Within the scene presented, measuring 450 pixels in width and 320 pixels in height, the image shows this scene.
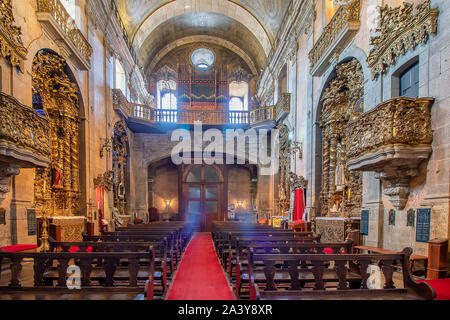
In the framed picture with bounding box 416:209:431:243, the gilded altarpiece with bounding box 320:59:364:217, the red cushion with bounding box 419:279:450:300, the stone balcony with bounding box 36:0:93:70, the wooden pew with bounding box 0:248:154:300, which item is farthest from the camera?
the gilded altarpiece with bounding box 320:59:364:217

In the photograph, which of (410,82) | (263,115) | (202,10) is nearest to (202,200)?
(263,115)

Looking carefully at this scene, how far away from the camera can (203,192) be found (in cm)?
1877

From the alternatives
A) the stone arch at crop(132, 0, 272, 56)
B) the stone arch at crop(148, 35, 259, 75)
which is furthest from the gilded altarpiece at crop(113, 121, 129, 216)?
the stone arch at crop(148, 35, 259, 75)

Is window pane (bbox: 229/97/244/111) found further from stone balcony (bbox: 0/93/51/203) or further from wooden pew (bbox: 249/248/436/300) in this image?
wooden pew (bbox: 249/248/436/300)

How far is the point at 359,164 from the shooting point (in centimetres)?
554

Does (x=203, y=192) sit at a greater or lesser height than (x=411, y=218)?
lesser

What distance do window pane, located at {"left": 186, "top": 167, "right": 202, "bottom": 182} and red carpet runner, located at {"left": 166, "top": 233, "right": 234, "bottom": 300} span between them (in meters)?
11.1

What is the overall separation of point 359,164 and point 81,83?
8487 millimetres

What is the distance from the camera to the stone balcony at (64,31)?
688 cm

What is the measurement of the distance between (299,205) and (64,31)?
9405mm

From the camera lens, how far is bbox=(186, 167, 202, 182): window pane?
736 inches

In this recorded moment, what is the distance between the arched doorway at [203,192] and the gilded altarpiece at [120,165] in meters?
4.66

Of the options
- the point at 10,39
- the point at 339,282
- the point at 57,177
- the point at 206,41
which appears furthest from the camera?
the point at 206,41

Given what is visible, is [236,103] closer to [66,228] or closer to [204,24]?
[204,24]
